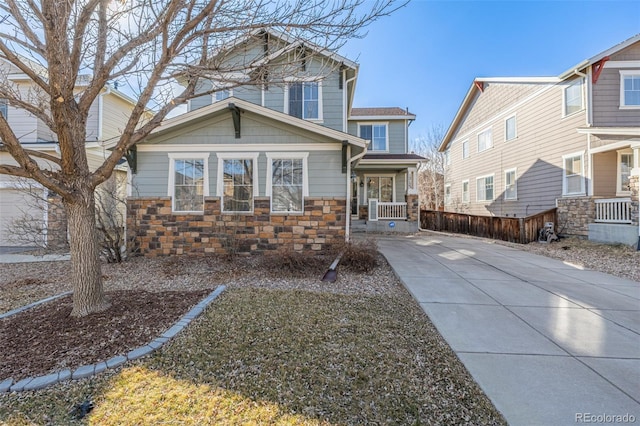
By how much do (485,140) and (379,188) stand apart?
7.57m

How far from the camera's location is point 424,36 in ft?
28.3

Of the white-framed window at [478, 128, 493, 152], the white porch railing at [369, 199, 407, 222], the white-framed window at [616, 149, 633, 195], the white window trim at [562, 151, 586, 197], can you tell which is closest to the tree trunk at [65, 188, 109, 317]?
the white porch railing at [369, 199, 407, 222]

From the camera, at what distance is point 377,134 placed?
51.6ft

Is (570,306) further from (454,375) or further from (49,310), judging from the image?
(49,310)

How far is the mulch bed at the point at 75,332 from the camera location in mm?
2852

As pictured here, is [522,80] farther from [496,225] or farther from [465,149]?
[496,225]

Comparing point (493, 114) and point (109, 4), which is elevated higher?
point (493, 114)

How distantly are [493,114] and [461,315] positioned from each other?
646 inches

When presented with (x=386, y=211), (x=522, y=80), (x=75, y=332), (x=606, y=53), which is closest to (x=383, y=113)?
(x=386, y=211)

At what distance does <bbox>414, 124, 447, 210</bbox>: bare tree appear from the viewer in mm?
28562

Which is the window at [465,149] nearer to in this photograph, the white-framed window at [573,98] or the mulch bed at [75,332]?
the white-framed window at [573,98]

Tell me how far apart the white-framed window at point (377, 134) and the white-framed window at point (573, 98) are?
24.4ft

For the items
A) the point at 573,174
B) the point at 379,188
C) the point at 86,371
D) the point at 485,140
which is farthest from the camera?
the point at 485,140

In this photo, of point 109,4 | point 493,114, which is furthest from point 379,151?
point 109,4
